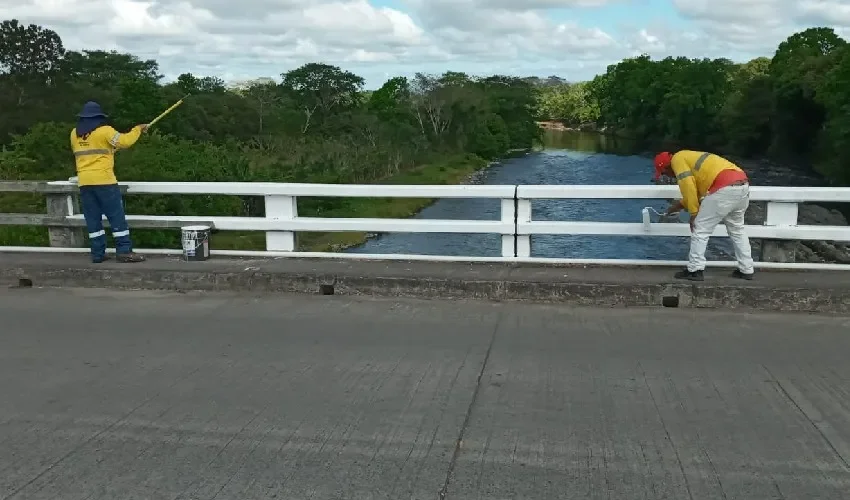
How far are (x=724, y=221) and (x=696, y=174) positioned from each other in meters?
0.48

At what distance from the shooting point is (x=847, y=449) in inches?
168

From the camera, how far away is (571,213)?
3766cm

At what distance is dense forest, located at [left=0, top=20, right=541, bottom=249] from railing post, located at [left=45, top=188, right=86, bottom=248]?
8.69m

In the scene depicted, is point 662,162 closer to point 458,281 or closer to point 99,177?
point 458,281

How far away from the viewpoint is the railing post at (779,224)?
7656 mm

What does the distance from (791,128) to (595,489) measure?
6974cm

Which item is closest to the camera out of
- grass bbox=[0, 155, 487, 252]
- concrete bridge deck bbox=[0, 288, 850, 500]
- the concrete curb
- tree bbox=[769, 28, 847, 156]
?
concrete bridge deck bbox=[0, 288, 850, 500]

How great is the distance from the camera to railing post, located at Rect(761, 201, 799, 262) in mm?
7656

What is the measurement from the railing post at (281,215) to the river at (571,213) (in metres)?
5.98

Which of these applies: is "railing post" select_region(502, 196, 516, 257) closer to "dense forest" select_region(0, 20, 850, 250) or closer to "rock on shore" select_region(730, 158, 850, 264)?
"rock on shore" select_region(730, 158, 850, 264)

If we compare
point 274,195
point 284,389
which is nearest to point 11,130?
point 274,195

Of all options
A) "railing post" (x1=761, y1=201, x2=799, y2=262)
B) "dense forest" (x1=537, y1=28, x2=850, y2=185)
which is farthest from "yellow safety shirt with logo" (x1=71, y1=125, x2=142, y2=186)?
"dense forest" (x1=537, y1=28, x2=850, y2=185)

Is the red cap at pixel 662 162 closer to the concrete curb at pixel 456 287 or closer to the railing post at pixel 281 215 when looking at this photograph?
the concrete curb at pixel 456 287

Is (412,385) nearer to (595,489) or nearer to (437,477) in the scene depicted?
(437,477)
